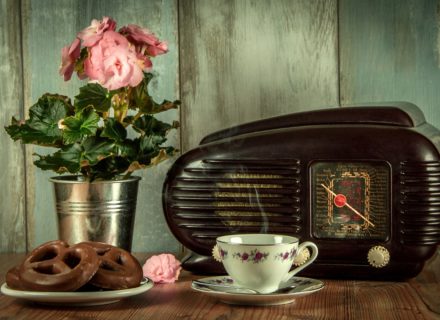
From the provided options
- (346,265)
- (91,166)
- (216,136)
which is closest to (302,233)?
(346,265)

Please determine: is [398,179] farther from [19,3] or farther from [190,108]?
[19,3]

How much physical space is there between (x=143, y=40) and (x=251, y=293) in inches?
21.8

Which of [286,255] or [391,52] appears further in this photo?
[391,52]

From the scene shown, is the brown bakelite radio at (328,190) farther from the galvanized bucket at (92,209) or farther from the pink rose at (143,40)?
the pink rose at (143,40)

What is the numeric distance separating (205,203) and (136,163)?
0.16m

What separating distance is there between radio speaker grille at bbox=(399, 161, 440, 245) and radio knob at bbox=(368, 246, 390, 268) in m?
0.05

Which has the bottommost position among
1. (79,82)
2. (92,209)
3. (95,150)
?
(92,209)

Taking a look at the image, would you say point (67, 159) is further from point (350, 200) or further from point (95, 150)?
point (350, 200)

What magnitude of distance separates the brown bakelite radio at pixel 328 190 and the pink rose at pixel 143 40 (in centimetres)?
21

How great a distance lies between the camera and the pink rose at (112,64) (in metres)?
1.44

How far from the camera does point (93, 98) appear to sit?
1494 mm

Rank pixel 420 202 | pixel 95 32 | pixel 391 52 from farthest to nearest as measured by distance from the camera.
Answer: pixel 391 52 → pixel 95 32 → pixel 420 202

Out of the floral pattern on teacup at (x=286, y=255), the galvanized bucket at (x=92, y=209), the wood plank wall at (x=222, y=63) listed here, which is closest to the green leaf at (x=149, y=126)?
the galvanized bucket at (x=92, y=209)

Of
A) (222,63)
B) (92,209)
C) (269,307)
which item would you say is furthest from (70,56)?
(269,307)
